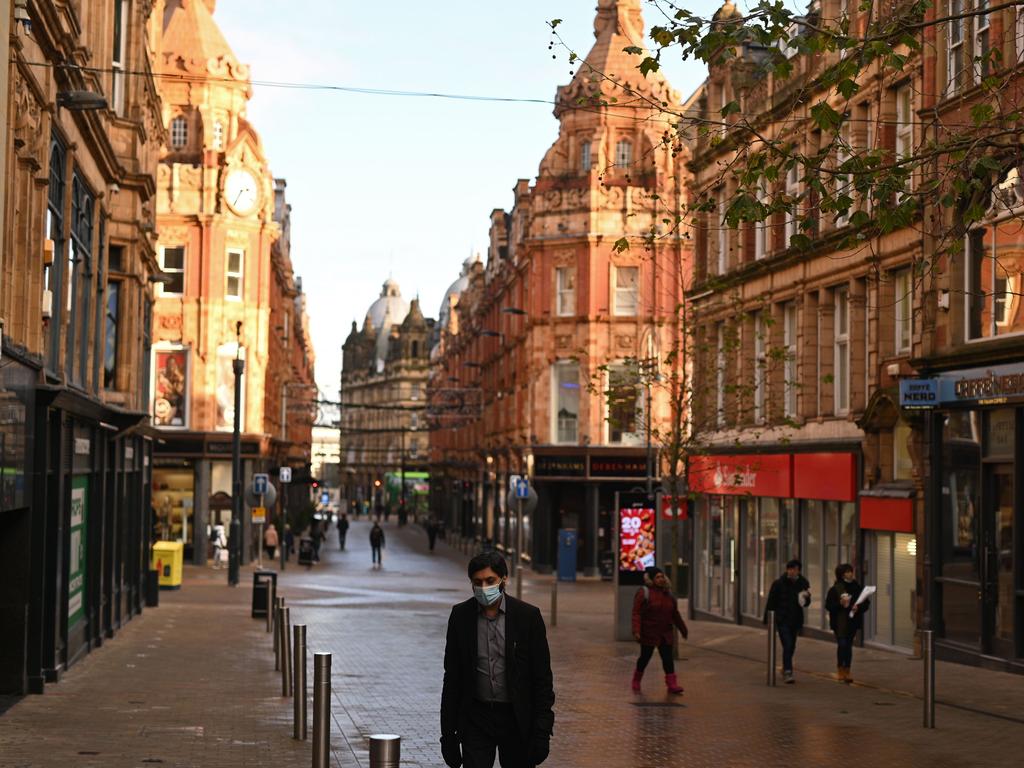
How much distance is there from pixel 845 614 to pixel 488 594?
40.5ft

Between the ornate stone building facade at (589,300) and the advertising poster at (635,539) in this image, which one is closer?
the advertising poster at (635,539)

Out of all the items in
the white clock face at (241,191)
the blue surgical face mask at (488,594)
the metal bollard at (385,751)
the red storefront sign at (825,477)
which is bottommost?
the metal bollard at (385,751)

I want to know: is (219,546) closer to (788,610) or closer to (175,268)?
(175,268)

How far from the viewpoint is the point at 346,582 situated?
157ft

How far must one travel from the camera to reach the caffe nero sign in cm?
2123

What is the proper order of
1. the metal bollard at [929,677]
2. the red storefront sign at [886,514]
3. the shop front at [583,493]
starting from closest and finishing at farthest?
the metal bollard at [929,677] < the red storefront sign at [886,514] < the shop front at [583,493]

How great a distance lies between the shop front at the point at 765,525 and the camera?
2794cm

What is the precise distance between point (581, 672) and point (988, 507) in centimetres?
582

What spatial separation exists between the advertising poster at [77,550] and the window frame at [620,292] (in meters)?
36.2

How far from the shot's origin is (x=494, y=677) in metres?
9.09

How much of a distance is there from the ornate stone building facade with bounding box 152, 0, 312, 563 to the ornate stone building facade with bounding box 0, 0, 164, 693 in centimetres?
2646

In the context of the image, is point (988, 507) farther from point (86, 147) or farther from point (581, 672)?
point (86, 147)

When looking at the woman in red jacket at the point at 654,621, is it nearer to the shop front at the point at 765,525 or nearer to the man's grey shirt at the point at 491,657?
the shop front at the point at 765,525

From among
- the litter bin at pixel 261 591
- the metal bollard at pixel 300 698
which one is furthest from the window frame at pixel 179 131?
the metal bollard at pixel 300 698
